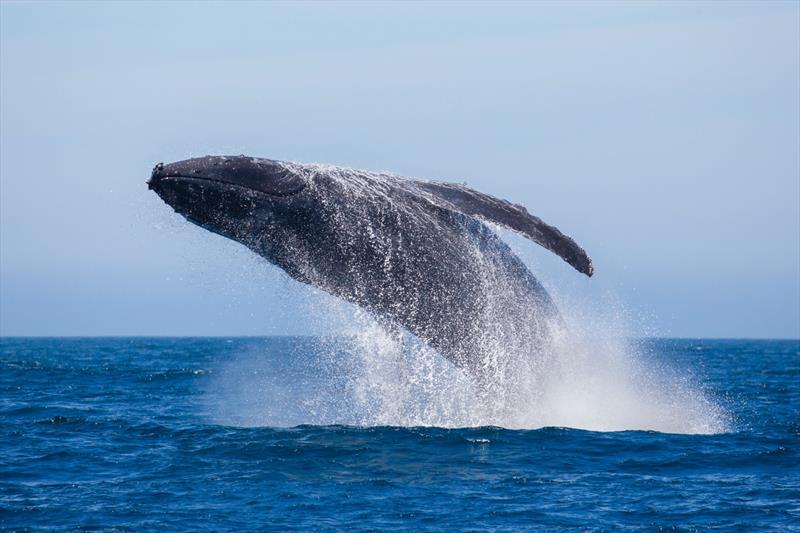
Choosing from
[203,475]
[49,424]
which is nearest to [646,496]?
[203,475]

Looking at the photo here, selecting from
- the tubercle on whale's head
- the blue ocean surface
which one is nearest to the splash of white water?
the blue ocean surface

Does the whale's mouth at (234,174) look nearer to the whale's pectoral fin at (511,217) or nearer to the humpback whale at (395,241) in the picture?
the humpback whale at (395,241)

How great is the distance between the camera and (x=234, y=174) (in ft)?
41.6

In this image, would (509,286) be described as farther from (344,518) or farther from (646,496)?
(344,518)

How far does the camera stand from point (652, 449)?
1555cm

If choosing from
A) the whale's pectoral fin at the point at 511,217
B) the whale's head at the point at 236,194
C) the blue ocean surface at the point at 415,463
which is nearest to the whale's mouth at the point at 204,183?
the whale's head at the point at 236,194

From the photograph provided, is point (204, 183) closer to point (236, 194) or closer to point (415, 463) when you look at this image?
point (236, 194)

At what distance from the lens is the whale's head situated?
12375mm

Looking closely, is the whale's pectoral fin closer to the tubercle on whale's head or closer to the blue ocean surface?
the tubercle on whale's head

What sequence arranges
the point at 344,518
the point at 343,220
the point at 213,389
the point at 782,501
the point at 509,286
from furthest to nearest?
the point at 213,389 → the point at 509,286 → the point at 343,220 → the point at 782,501 → the point at 344,518


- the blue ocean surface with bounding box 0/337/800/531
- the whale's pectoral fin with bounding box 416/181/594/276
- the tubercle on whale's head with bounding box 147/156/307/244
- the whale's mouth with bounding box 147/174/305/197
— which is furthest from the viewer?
the whale's pectoral fin with bounding box 416/181/594/276

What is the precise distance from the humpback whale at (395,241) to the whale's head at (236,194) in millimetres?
14

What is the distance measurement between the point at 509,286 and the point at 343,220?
9.44ft

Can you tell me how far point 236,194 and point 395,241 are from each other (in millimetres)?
2341
